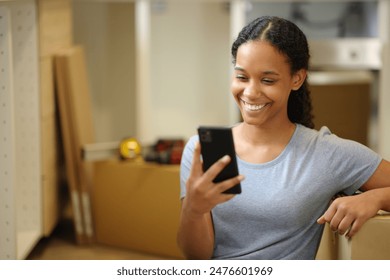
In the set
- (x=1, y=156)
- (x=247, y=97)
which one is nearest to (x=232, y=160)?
(x=247, y=97)

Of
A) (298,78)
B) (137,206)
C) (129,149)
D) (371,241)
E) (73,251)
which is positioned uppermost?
(298,78)

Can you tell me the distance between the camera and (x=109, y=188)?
2.32 meters

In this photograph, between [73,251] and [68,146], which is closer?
[73,251]

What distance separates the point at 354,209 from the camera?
1034mm

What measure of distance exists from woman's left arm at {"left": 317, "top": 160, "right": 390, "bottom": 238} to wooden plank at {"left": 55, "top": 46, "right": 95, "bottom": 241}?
1.44 m

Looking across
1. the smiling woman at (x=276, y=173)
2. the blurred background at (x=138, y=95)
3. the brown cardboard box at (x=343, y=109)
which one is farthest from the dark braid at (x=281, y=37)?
the blurred background at (x=138, y=95)

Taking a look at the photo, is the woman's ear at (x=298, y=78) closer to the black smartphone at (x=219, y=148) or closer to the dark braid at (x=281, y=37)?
the dark braid at (x=281, y=37)

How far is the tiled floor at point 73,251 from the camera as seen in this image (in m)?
2.13

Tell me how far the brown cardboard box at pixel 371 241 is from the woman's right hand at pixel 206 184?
0.21 metres

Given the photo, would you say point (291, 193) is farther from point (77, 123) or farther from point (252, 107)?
point (77, 123)

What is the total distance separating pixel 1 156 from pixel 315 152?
A: 0.79 metres

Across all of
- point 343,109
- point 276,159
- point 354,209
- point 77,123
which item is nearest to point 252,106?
point 276,159

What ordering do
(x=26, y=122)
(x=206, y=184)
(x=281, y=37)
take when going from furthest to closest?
(x=26, y=122) → (x=281, y=37) → (x=206, y=184)

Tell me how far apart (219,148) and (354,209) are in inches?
9.3
